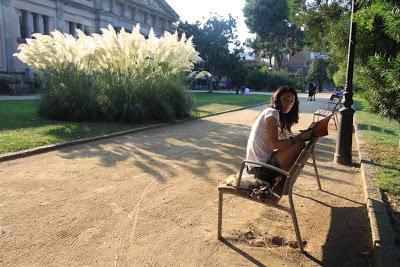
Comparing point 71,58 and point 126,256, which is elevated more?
point 71,58

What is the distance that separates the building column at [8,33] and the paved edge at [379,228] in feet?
114

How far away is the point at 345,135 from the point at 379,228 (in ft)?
11.6

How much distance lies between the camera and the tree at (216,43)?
4632 centimetres

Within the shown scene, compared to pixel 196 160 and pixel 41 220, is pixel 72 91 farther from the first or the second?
pixel 41 220

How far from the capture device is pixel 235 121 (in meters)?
14.4

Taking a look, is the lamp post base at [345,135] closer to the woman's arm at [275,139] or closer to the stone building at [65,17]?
the woman's arm at [275,139]

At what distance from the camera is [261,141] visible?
418 centimetres

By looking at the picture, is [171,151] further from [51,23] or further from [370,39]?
[51,23]

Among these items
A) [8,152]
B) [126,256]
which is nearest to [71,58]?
[8,152]

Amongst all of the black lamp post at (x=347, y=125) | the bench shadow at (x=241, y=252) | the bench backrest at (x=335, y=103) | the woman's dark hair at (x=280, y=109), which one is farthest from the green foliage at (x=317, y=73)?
the bench shadow at (x=241, y=252)

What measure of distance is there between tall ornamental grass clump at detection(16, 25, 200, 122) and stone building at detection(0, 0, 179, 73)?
24.6 m

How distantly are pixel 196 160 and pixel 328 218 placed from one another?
3247 millimetres

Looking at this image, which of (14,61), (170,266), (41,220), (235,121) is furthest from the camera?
(14,61)

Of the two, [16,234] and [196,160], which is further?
[196,160]
